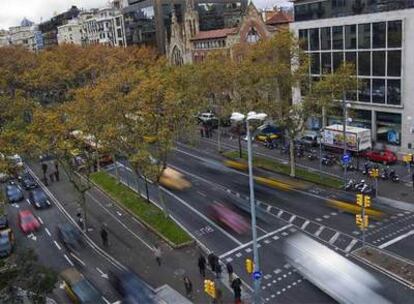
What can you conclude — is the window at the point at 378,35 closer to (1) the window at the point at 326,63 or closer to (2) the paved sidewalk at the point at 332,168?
(1) the window at the point at 326,63

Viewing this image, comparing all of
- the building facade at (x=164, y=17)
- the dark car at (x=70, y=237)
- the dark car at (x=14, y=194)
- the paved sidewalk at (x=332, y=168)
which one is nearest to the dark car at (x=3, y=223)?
the dark car at (x=70, y=237)

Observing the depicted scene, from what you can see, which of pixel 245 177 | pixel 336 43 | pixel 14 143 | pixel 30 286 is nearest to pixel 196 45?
pixel 336 43

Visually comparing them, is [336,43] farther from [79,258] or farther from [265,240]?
[79,258]

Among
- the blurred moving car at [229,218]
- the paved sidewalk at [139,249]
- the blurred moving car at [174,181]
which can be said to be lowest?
the paved sidewalk at [139,249]

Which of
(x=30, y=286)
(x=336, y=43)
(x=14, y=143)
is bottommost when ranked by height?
(x=30, y=286)

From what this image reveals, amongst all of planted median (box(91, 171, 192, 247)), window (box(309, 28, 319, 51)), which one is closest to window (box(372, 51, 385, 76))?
window (box(309, 28, 319, 51))

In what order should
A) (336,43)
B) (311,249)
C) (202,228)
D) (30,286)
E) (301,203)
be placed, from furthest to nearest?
(336,43), (301,203), (202,228), (311,249), (30,286)
